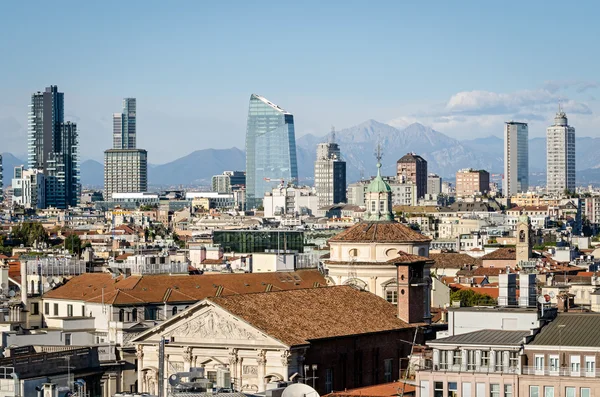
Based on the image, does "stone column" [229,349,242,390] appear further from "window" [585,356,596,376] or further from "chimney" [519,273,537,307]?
"window" [585,356,596,376]

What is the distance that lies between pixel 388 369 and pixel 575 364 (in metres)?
18.0

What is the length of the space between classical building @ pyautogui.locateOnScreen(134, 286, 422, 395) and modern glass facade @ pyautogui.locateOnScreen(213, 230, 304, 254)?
99972 mm

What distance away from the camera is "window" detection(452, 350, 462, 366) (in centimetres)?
4684

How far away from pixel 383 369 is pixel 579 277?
57708mm

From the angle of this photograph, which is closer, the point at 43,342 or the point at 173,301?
the point at 43,342

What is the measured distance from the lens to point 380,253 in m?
78.9

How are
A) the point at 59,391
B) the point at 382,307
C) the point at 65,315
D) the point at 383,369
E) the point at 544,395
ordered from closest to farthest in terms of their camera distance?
the point at 59,391
the point at 544,395
the point at 383,369
the point at 382,307
the point at 65,315

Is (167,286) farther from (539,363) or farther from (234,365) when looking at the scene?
(539,363)

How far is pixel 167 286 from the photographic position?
76.9m

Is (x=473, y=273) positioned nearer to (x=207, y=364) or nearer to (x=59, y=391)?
(x=207, y=364)

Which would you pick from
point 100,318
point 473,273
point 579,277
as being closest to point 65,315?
point 100,318

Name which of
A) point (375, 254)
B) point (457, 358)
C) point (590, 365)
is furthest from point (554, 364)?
point (375, 254)

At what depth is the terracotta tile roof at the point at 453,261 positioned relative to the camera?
149625mm

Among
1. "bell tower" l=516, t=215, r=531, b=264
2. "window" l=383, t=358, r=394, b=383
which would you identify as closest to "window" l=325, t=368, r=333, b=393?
"window" l=383, t=358, r=394, b=383
